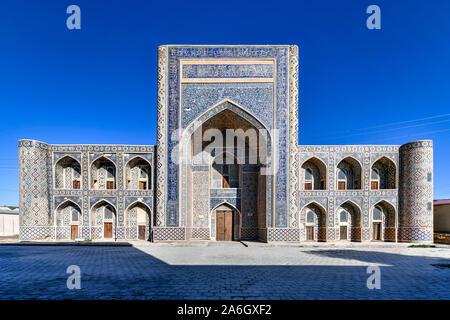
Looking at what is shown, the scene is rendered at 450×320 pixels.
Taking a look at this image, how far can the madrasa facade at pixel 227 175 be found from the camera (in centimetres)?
1330

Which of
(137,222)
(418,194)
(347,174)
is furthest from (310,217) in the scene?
(137,222)

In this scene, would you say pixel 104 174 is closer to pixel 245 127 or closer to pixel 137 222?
pixel 137 222

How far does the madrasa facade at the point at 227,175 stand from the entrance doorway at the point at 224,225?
0.19 ft

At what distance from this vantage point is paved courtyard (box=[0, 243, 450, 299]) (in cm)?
499

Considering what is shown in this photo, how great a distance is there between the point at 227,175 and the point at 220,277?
365 inches

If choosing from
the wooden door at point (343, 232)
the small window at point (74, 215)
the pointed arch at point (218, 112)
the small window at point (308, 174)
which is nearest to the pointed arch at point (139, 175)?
the small window at point (74, 215)

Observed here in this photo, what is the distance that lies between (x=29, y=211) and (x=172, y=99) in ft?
31.8

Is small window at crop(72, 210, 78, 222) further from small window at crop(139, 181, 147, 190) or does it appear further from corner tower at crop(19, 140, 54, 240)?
small window at crop(139, 181, 147, 190)

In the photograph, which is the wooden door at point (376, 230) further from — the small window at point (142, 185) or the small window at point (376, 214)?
the small window at point (142, 185)

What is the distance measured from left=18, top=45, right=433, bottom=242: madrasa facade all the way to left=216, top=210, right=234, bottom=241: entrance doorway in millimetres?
58

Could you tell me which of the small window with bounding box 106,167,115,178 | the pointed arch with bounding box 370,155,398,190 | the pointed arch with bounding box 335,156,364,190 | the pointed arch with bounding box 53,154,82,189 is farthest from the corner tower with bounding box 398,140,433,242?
the pointed arch with bounding box 53,154,82,189

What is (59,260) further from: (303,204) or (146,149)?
(303,204)

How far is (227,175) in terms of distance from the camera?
1538 centimetres
